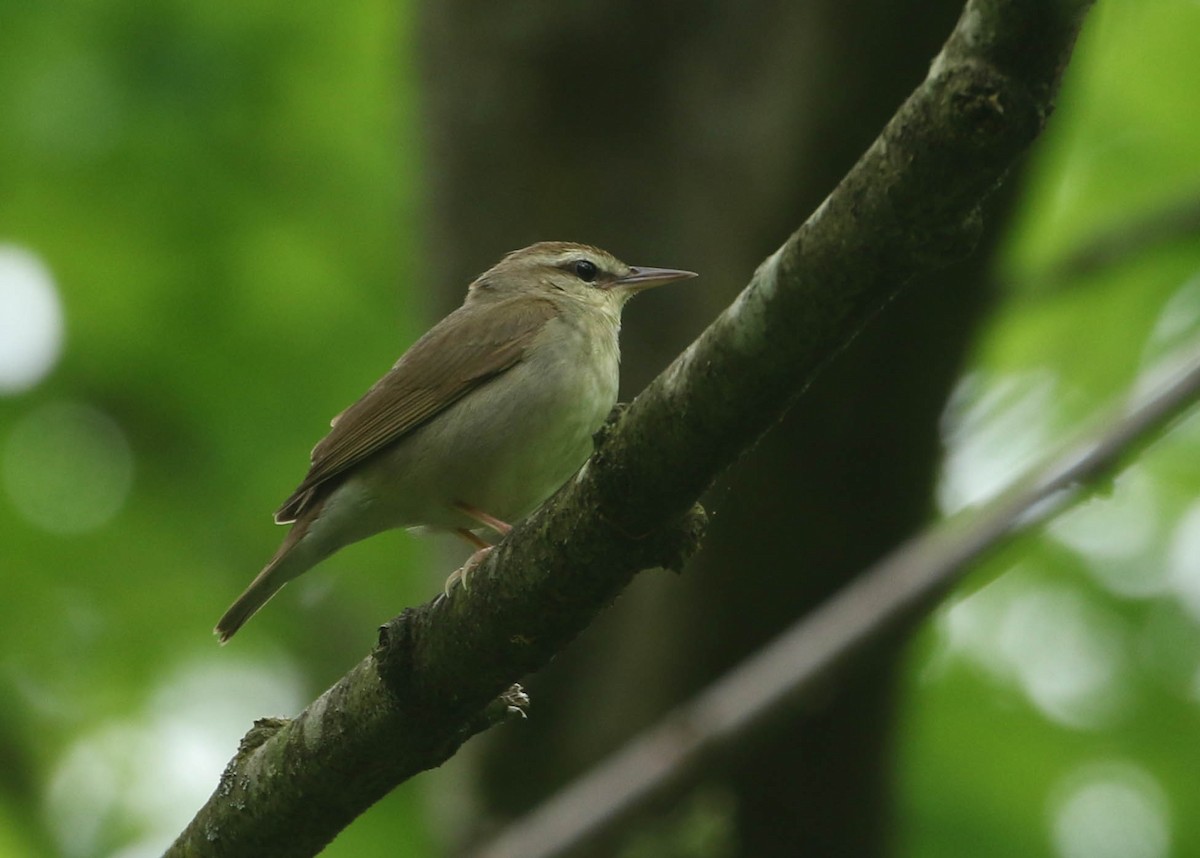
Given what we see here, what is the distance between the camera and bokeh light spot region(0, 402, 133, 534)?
10.4 metres

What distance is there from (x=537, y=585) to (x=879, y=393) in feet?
13.9

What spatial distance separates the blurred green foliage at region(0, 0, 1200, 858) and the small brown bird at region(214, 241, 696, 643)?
10.3ft

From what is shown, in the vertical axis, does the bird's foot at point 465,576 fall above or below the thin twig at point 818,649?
above

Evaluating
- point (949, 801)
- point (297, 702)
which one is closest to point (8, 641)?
point (297, 702)

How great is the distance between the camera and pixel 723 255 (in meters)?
8.55

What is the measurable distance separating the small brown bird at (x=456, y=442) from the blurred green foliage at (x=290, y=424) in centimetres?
314

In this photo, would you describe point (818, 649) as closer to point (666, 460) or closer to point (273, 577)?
point (666, 460)

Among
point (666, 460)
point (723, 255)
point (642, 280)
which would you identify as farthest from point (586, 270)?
point (666, 460)

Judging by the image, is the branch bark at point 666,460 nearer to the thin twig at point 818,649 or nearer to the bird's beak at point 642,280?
the thin twig at point 818,649

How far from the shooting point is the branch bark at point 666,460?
8.97 ft

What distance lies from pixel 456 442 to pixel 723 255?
300 cm

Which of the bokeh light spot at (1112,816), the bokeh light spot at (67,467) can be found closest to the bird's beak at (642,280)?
the bokeh light spot at (1112,816)

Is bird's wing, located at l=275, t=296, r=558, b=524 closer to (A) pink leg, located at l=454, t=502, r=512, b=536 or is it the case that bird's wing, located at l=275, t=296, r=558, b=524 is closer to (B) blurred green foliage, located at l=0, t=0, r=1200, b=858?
(A) pink leg, located at l=454, t=502, r=512, b=536

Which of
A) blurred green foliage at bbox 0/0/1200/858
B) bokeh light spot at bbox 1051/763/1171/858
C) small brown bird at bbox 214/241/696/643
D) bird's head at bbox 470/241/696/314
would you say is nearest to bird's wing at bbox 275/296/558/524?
small brown bird at bbox 214/241/696/643
